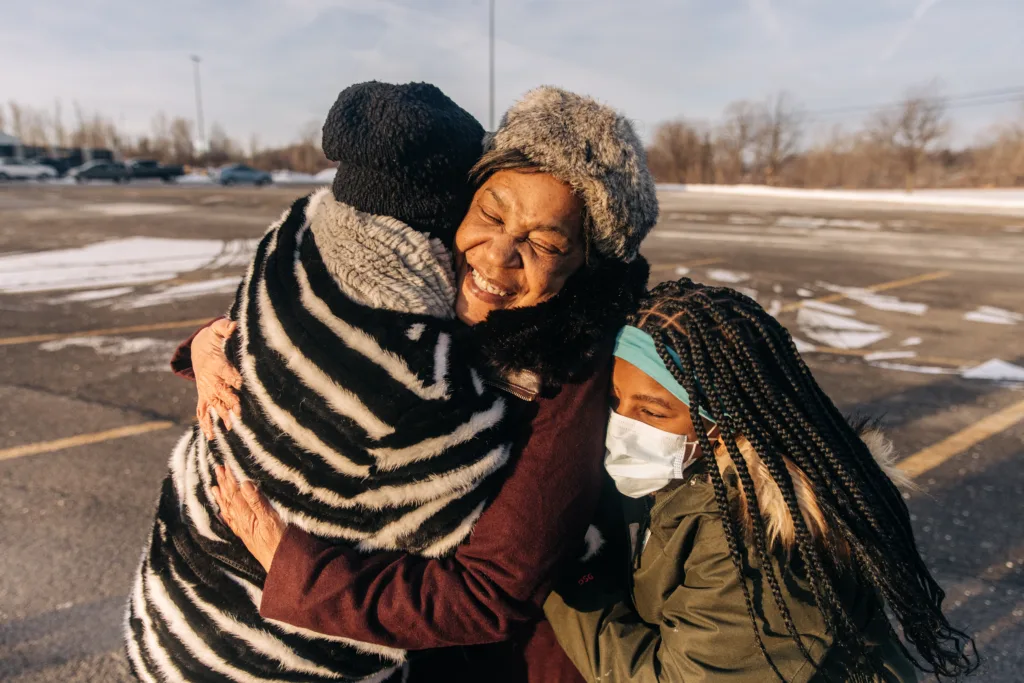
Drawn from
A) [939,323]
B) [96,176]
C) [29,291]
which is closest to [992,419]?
[939,323]

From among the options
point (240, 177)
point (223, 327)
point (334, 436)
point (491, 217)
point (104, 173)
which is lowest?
point (334, 436)

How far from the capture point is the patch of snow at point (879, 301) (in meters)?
8.41

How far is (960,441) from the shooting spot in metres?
4.54

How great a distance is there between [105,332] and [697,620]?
7.04 meters

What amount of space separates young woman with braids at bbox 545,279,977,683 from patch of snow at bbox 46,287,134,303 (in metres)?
8.56

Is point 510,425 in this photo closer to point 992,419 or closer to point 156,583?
point 156,583

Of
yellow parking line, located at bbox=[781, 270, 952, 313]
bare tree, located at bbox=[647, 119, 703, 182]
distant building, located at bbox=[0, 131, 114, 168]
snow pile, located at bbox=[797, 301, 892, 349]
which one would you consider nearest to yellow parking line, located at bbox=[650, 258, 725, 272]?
yellow parking line, located at bbox=[781, 270, 952, 313]

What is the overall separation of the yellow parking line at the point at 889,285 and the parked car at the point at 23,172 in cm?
4800

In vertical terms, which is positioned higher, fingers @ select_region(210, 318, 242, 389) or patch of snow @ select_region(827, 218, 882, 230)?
fingers @ select_region(210, 318, 242, 389)

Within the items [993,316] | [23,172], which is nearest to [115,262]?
[993,316]

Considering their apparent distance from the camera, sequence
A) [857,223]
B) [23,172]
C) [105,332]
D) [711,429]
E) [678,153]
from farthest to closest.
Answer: [678,153] → [23,172] → [857,223] → [105,332] → [711,429]

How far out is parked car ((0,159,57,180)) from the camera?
41594 millimetres

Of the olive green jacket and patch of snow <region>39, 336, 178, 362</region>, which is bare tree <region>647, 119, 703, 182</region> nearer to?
patch of snow <region>39, 336, 178, 362</region>

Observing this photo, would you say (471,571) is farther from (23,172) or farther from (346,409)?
(23,172)
